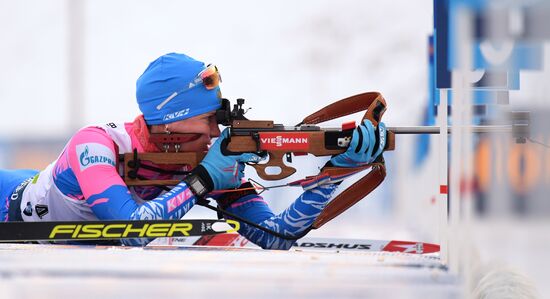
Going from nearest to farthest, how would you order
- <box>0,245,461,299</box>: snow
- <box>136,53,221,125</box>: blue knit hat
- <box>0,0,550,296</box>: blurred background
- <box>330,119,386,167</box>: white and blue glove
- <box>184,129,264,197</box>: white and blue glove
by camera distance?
<box>0,245,461,299</box>: snow, <box>330,119,386,167</box>: white and blue glove, <box>184,129,264,197</box>: white and blue glove, <box>136,53,221,125</box>: blue knit hat, <box>0,0,550,296</box>: blurred background

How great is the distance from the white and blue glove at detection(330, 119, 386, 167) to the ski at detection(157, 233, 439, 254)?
0.69m

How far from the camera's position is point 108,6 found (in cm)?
1759

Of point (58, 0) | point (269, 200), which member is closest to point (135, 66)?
point (58, 0)

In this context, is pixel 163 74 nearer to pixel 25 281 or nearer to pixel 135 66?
pixel 25 281

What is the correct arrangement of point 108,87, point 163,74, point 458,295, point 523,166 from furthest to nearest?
point 108,87, point 163,74, point 458,295, point 523,166

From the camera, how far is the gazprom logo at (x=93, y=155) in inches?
152

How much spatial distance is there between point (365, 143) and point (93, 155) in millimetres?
1092

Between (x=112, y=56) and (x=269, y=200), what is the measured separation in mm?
8001

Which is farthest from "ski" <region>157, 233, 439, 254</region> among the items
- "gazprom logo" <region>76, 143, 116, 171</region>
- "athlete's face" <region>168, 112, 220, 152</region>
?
"gazprom logo" <region>76, 143, 116, 171</region>

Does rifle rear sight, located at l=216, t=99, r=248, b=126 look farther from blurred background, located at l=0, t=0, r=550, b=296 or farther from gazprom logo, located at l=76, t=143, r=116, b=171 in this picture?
blurred background, located at l=0, t=0, r=550, b=296

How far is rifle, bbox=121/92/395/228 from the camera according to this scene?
384 cm

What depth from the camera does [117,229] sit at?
363cm

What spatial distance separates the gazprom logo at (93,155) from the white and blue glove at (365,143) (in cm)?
95

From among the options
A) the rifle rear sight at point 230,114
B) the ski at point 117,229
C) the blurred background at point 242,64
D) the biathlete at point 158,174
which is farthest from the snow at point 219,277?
the blurred background at point 242,64
